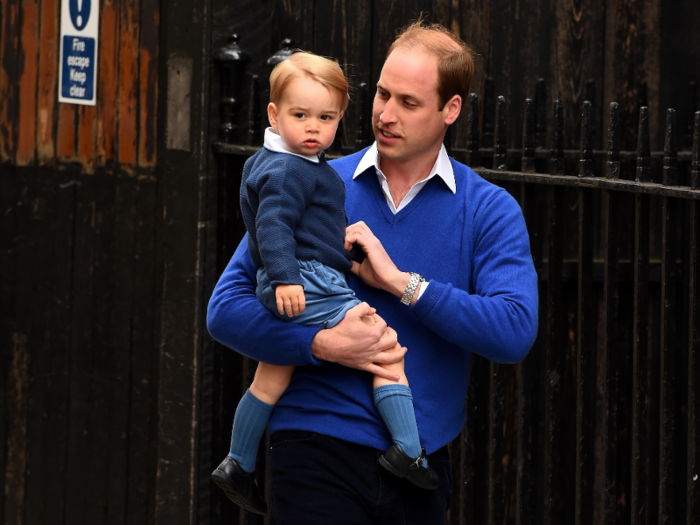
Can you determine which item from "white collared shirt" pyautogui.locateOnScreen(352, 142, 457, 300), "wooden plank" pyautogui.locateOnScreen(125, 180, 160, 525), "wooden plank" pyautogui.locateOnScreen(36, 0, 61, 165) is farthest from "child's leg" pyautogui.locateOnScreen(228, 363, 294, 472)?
"wooden plank" pyautogui.locateOnScreen(36, 0, 61, 165)

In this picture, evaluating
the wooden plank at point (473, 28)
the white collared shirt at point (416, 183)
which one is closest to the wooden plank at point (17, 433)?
the wooden plank at point (473, 28)

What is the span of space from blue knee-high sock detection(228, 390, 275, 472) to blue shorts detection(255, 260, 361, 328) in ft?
0.88

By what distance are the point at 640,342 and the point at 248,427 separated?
1123 mm

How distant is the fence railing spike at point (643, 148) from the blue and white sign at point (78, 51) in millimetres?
2492

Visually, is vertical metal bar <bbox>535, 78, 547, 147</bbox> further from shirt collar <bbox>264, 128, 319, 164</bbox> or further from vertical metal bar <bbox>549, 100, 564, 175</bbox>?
shirt collar <bbox>264, 128, 319, 164</bbox>

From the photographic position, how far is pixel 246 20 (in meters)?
4.21

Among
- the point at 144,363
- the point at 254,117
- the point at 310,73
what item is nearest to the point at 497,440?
the point at 310,73

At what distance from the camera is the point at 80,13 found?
4535 millimetres

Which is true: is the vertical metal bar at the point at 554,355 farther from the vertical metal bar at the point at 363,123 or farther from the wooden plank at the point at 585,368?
the vertical metal bar at the point at 363,123

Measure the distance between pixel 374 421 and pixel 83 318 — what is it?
2.44 metres

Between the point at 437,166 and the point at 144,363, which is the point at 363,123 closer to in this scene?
the point at 437,166

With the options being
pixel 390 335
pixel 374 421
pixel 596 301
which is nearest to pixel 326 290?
pixel 390 335

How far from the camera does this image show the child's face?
2377mm

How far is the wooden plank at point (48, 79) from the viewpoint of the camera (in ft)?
15.1
